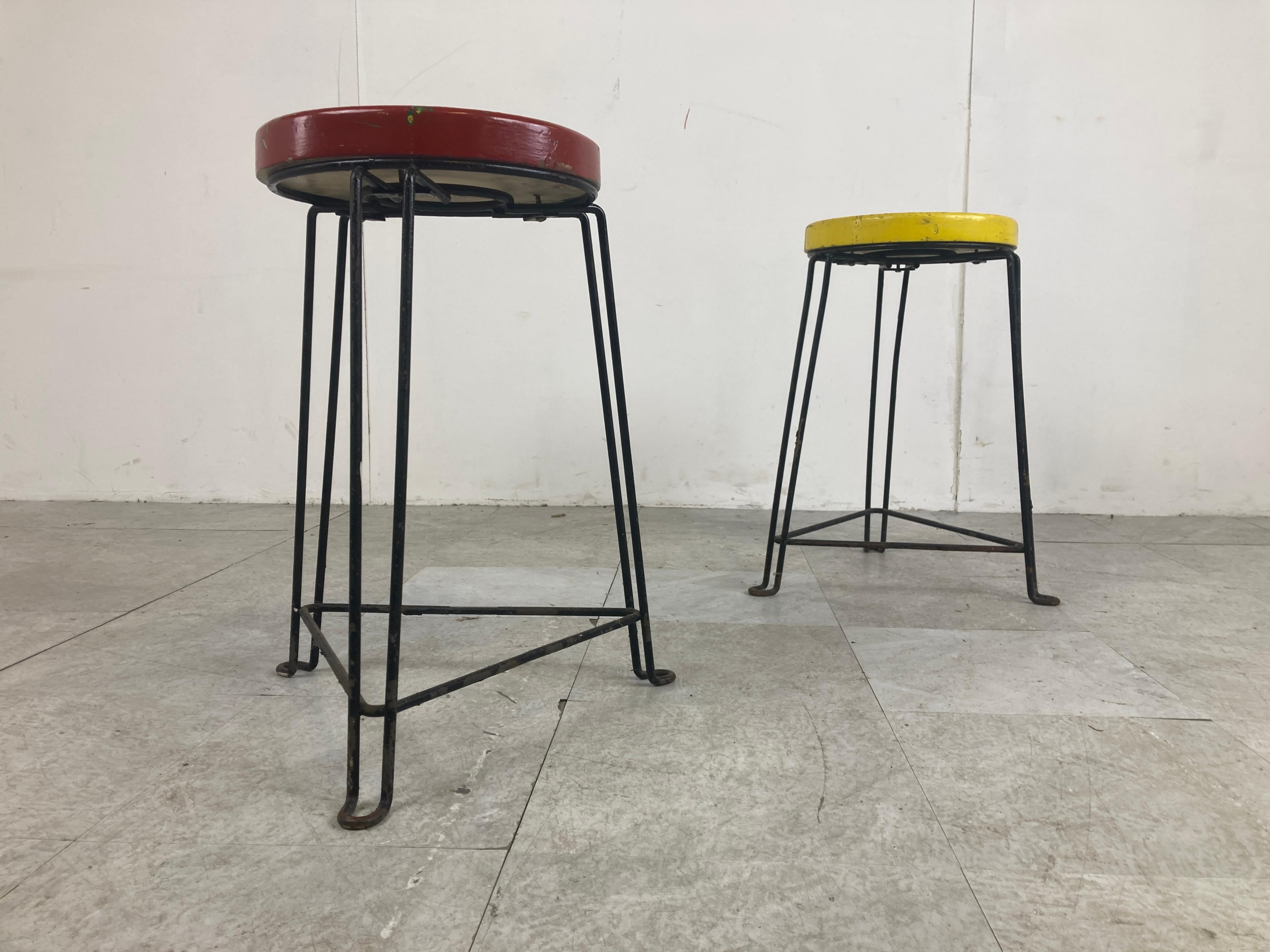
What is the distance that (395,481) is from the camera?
1246mm

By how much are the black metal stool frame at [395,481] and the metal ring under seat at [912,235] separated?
0.61 metres

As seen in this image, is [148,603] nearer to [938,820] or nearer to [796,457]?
[796,457]

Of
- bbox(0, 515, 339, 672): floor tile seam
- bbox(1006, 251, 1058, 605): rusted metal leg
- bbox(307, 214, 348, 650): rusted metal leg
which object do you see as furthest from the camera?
bbox(1006, 251, 1058, 605): rusted metal leg

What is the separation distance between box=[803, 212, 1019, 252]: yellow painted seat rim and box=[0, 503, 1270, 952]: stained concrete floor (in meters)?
0.75

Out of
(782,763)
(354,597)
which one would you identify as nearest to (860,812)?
(782,763)

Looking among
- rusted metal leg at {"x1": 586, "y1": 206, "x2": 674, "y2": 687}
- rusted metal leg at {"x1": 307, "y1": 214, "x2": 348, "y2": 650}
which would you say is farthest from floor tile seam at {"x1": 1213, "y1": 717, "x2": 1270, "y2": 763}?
rusted metal leg at {"x1": 307, "y1": 214, "x2": 348, "y2": 650}

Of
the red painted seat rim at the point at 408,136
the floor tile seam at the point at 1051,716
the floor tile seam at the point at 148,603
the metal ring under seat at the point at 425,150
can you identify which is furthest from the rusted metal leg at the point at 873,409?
the floor tile seam at the point at 148,603

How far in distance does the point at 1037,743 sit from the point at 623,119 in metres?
2.39

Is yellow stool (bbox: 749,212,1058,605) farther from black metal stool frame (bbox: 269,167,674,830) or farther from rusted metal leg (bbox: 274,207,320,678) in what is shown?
rusted metal leg (bbox: 274,207,320,678)

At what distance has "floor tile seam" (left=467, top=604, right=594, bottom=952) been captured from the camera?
0.81 meters

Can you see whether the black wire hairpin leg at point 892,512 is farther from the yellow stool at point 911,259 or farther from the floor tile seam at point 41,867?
the floor tile seam at point 41,867

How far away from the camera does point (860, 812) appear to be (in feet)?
3.27

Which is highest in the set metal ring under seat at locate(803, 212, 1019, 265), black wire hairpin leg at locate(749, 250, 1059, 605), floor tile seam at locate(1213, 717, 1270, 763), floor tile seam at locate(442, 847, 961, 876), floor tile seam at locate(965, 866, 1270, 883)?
metal ring under seat at locate(803, 212, 1019, 265)

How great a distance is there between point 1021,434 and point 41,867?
1775 mm
